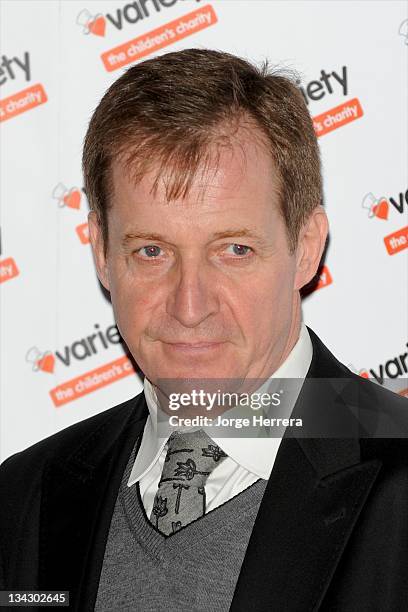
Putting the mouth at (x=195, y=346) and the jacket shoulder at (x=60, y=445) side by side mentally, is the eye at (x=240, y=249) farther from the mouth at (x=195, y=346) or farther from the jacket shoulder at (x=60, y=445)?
the jacket shoulder at (x=60, y=445)

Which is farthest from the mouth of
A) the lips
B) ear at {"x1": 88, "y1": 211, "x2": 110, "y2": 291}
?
ear at {"x1": 88, "y1": 211, "x2": 110, "y2": 291}

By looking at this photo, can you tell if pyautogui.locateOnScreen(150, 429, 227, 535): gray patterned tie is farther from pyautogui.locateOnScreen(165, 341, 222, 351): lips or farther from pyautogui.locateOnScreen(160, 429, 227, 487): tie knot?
pyautogui.locateOnScreen(165, 341, 222, 351): lips

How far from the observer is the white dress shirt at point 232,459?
6.83 feet

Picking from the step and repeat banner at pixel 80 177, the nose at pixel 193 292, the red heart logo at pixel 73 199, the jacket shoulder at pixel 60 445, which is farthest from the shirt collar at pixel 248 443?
the red heart logo at pixel 73 199

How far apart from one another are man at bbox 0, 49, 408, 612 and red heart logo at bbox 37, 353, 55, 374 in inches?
36.3

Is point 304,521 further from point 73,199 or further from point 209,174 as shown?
point 73,199

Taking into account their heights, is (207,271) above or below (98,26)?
below

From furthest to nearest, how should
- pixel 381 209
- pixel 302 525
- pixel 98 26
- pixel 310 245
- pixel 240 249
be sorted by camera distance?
pixel 98 26 < pixel 381 209 < pixel 310 245 < pixel 240 249 < pixel 302 525

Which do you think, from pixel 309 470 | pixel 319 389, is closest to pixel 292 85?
pixel 319 389

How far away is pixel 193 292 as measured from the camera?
6.49 ft

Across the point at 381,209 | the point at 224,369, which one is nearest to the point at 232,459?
the point at 224,369

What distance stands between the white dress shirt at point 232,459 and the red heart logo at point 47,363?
0.92m

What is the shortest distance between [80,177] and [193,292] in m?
1.24

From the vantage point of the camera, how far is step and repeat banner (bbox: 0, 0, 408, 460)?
292cm
